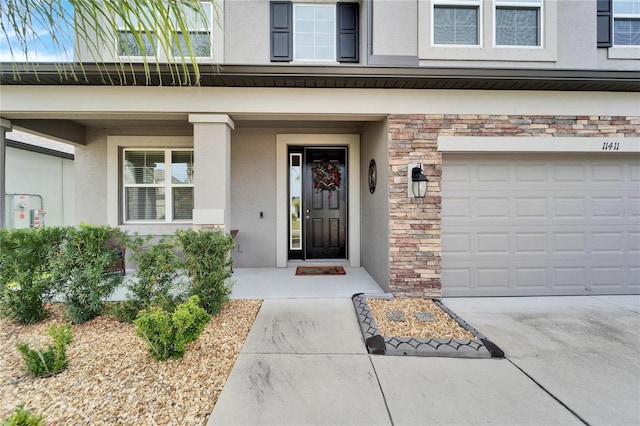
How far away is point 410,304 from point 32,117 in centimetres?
677

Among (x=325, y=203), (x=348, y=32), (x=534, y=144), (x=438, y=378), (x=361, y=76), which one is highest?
(x=348, y=32)

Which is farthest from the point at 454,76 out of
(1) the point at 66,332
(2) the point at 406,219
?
(1) the point at 66,332

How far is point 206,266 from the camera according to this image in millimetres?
3527

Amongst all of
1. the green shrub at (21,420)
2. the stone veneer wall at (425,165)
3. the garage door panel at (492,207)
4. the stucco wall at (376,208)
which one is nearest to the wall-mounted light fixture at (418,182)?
the stone veneer wall at (425,165)

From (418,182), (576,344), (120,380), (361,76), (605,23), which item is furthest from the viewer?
(605,23)

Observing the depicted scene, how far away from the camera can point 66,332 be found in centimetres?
256

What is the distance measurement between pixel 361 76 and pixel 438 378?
381 cm

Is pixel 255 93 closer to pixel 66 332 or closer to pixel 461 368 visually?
pixel 66 332

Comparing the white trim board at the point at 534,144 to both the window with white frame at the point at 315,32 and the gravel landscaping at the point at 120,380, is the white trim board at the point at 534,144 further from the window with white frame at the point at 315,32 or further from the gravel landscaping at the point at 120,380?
the gravel landscaping at the point at 120,380

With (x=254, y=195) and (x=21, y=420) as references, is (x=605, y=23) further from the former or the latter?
(x=21, y=420)

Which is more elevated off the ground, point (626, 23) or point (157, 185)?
point (626, 23)

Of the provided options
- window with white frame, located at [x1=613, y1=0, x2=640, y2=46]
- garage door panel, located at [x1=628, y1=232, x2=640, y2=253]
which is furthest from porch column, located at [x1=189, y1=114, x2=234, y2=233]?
garage door panel, located at [x1=628, y1=232, x2=640, y2=253]

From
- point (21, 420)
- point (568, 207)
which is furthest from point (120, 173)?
point (568, 207)

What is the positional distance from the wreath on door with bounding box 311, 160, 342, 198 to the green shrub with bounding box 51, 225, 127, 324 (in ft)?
13.0
